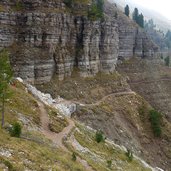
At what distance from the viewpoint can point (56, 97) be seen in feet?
379

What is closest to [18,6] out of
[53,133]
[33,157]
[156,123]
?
[156,123]

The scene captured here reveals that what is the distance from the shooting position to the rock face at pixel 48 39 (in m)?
115

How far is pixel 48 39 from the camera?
12200 centimetres

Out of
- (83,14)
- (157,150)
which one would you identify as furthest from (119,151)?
(83,14)

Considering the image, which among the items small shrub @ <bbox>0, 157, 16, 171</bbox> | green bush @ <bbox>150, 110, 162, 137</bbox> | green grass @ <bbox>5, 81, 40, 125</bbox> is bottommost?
green bush @ <bbox>150, 110, 162, 137</bbox>

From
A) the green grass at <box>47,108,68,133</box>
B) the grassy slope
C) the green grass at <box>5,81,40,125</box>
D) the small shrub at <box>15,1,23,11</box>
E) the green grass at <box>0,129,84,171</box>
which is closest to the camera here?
the green grass at <box>0,129,84,171</box>

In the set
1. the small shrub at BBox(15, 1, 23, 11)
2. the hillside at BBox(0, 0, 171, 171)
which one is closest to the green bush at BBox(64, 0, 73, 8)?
the hillside at BBox(0, 0, 171, 171)

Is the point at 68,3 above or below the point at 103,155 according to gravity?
above

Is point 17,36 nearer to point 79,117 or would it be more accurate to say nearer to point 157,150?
point 79,117

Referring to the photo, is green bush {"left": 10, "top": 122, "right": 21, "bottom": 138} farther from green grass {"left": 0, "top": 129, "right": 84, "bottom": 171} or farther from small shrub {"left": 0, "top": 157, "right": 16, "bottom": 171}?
small shrub {"left": 0, "top": 157, "right": 16, "bottom": 171}

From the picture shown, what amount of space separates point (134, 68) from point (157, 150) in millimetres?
70859

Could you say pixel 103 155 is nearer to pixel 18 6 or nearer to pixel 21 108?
pixel 21 108

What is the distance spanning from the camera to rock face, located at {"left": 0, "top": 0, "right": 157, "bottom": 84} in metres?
115

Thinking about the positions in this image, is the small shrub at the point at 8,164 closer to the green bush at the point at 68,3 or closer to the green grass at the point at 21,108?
the green grass at the point at 21,108
